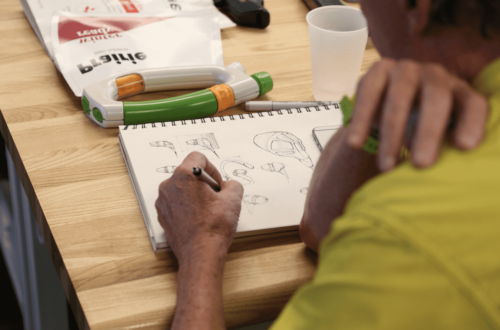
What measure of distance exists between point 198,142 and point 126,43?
1.06ft

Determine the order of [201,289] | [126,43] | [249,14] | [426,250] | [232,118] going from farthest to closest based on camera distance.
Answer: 1. [249,14]
2. [126,43]
3. [232,118]
4. [201,289]
5. [426,250]

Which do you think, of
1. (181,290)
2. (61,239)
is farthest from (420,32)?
(61,239)

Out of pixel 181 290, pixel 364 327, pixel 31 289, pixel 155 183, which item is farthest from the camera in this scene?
pixel 31 289

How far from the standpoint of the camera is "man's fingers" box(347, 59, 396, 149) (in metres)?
0.31

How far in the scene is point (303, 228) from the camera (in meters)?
0.50

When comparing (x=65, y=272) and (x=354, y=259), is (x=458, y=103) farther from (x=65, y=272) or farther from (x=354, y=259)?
(x=65, y=272)

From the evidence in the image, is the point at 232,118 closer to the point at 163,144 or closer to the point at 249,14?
the point at 163,144

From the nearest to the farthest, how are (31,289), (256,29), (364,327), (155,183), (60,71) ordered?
(364,327), (155,183), (60,71), (256,29), (31,289)

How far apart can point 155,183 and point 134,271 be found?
12 cm

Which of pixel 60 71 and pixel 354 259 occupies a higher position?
pixel 354 259

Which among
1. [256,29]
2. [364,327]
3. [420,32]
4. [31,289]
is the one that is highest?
[420,32]

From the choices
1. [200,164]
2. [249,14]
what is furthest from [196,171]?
[249,14]

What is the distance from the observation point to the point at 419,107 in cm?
32

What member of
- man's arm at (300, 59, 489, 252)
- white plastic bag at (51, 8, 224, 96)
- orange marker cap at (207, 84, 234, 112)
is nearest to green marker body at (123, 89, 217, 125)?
orange marker cap at (207, 84, 234, 112)
